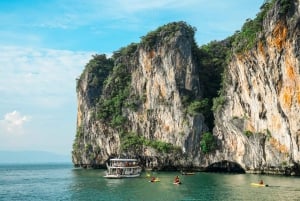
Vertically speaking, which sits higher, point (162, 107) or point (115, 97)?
point (115, 97)

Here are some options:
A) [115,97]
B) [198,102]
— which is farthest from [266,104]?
[115,97]

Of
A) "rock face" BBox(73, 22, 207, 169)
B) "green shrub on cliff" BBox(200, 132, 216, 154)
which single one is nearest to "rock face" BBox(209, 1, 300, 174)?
"green shrub on cliff" BBox(200, 132, 216, 154)

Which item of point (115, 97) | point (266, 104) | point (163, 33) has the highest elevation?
point (163, 33)

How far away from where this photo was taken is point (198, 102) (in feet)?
222

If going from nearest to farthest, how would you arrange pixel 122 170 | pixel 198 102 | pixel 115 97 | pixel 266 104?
1. pixel 266 104
2. pixel 122 170
3. pixel 198 102
4. pixel 115 97

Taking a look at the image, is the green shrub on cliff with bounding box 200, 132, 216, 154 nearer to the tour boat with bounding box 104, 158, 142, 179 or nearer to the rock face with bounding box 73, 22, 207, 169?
the rock face with bounding box 73, 22, 207, 169

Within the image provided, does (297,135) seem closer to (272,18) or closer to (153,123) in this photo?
(272,18)

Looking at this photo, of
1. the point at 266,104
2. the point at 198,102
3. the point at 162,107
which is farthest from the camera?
the point at 162,107

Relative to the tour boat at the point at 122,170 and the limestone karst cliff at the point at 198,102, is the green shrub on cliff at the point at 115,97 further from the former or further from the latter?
the tour boat at the point at 122,170

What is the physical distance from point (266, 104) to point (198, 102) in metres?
16.5

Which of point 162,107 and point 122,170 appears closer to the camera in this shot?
point 122,170

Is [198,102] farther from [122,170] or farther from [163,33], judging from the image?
[122,170]

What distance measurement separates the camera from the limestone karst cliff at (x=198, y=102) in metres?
48.5

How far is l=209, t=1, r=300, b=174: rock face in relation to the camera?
154 ft
